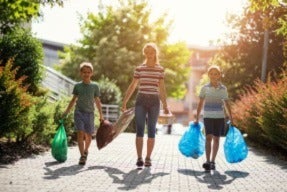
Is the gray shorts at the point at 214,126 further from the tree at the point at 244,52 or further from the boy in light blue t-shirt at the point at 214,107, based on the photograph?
the tree at the point at 244,52

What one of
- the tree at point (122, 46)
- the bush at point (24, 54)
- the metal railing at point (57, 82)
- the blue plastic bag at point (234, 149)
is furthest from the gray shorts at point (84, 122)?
the tree at point (122, 46)

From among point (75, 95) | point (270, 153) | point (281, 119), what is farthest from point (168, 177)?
point (270, 153)

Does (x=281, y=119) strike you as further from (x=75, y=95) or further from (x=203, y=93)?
(x=75, y=95)

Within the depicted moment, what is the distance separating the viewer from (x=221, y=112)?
9.09 m

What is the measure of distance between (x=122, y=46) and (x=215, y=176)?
3446 centimetres

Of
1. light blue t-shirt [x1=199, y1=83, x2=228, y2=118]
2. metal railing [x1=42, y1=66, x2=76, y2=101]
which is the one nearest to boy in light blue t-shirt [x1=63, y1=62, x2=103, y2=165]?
light blue t-shirt [x1=199, y1=83, x2=228, y2=118]

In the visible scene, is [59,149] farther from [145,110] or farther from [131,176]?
[131,176]

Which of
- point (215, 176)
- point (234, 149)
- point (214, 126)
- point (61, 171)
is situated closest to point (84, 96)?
point (61, 171)

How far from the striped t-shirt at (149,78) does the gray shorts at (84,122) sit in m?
1.17

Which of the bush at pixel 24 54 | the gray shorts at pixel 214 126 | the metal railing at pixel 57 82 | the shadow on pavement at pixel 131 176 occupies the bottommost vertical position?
the shadow on pavement at pixel 131 176

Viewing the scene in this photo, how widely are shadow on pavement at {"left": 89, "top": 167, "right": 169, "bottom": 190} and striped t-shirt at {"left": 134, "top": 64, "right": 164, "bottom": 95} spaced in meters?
1.36

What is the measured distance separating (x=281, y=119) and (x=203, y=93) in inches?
114

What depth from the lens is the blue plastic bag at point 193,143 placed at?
9.71 m

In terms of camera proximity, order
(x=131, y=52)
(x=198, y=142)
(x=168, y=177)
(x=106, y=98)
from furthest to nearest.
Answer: (x=131, y=52)
(x=106, y=98)
(x=198, y=142)
(x=168, y=177)
